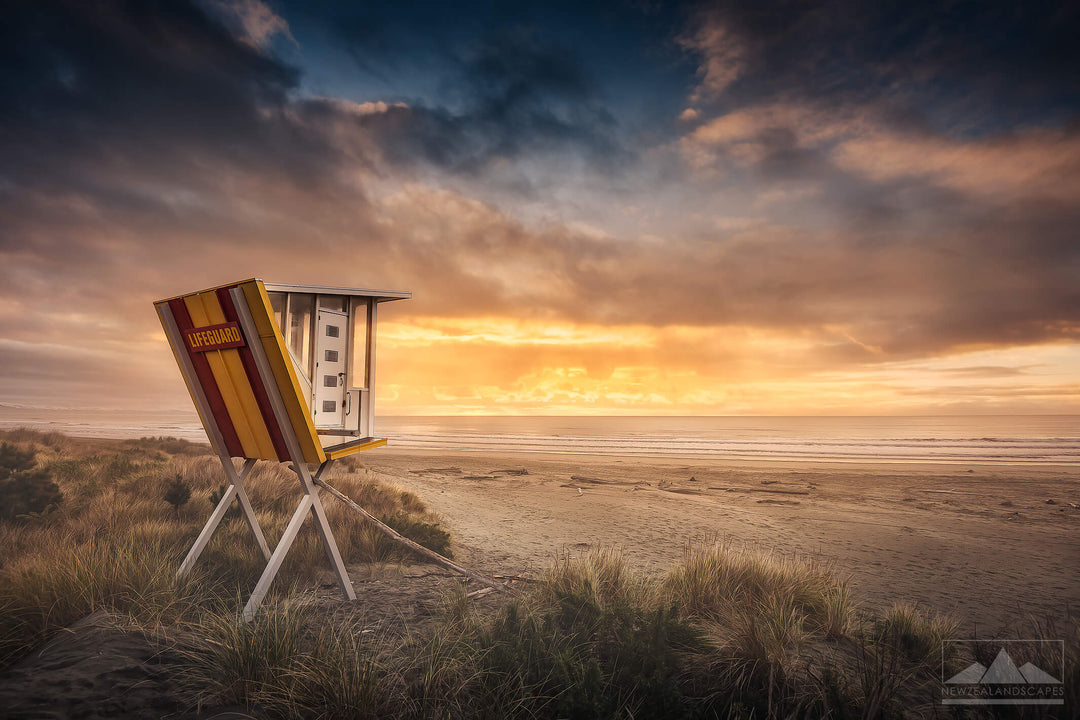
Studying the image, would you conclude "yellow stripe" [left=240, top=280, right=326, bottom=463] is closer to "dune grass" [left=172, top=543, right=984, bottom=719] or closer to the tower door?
the tower door

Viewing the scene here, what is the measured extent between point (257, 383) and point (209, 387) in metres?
0.83

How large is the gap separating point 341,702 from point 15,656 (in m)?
2.45

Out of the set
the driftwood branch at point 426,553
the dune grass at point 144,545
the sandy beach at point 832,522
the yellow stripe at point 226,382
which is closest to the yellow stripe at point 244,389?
the yellow stripe at point 226,382

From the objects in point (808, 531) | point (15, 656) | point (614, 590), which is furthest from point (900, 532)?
point (15, 656)

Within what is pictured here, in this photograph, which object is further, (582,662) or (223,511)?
(223,511)

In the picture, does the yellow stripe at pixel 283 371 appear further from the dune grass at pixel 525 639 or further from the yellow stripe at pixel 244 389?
the dune grass at pixel 525 639

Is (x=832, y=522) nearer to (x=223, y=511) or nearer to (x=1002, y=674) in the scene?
(x=1002, y=674)

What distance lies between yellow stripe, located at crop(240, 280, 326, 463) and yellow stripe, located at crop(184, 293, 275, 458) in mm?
450

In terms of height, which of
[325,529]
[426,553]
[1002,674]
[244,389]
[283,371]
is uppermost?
[283,371]

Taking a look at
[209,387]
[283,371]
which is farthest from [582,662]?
[209,387]

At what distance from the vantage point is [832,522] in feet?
35.2

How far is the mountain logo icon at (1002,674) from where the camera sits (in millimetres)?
3348

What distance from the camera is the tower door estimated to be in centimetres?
464

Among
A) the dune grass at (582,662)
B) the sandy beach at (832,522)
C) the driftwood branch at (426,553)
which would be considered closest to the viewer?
the dune grass at (582,662)
